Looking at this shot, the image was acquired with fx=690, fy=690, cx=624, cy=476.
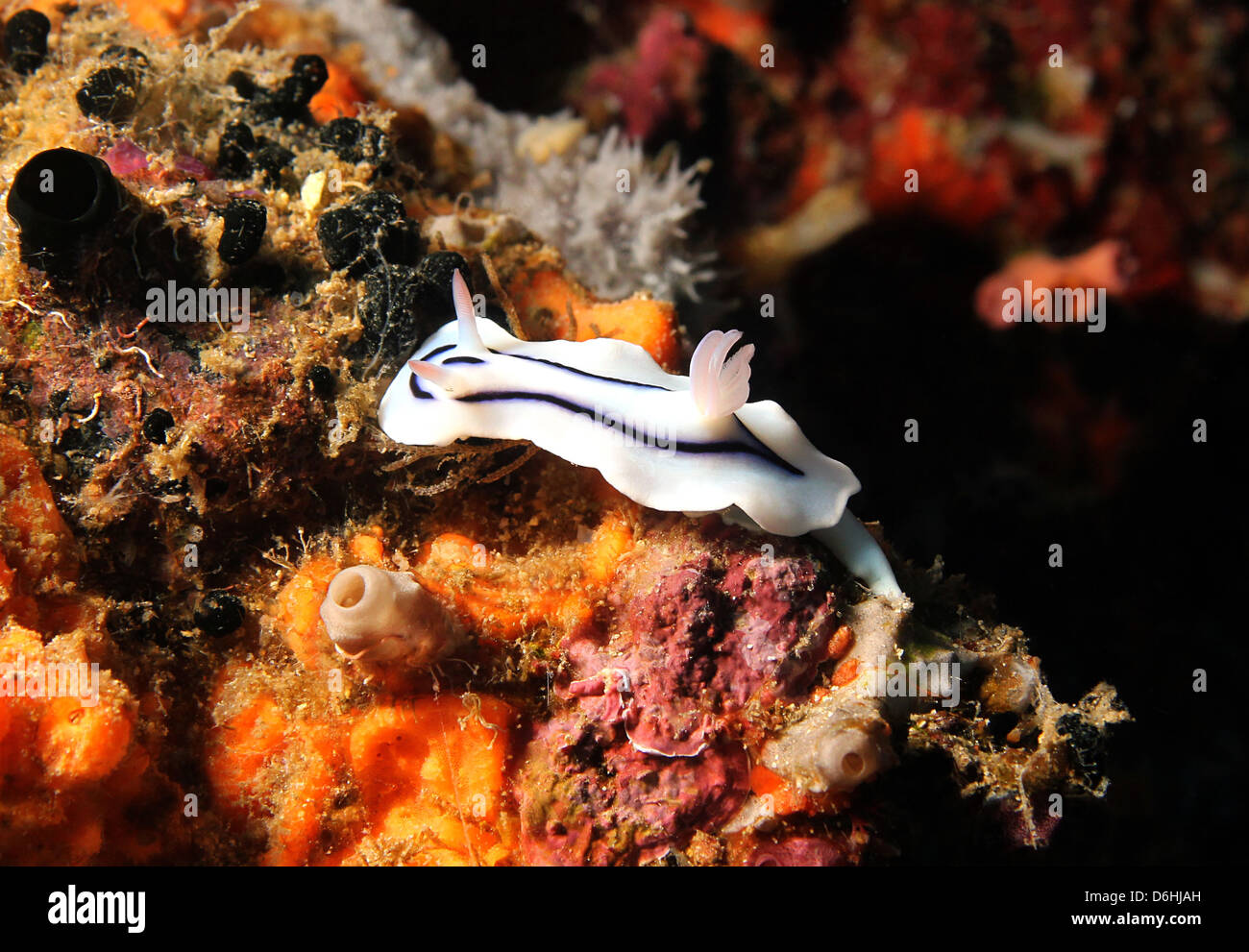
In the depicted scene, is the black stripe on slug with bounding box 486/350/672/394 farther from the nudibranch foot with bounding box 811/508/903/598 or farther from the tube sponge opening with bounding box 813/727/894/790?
the tube sponge opening with bounding box 813/727/894/790

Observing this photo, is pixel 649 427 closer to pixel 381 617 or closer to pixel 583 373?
pixel 583 373

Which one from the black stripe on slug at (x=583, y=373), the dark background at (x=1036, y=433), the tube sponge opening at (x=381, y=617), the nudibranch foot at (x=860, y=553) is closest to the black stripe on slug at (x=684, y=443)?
the black stripe on slug at (x=583, y=373)

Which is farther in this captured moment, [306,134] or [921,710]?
[306,134]

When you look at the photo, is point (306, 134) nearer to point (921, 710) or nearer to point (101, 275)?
point (101, 275)

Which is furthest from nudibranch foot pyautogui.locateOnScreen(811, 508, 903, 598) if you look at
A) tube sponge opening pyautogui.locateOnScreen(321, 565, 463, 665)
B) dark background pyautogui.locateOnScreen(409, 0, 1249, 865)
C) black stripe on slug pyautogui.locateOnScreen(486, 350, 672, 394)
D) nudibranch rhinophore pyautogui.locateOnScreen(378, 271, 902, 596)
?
dark background pyautogui.locateOnScreen(409, 0, 1249, 865)

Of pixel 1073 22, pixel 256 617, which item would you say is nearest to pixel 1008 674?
pixel 256 617

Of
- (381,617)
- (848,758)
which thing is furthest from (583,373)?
(848,758)
